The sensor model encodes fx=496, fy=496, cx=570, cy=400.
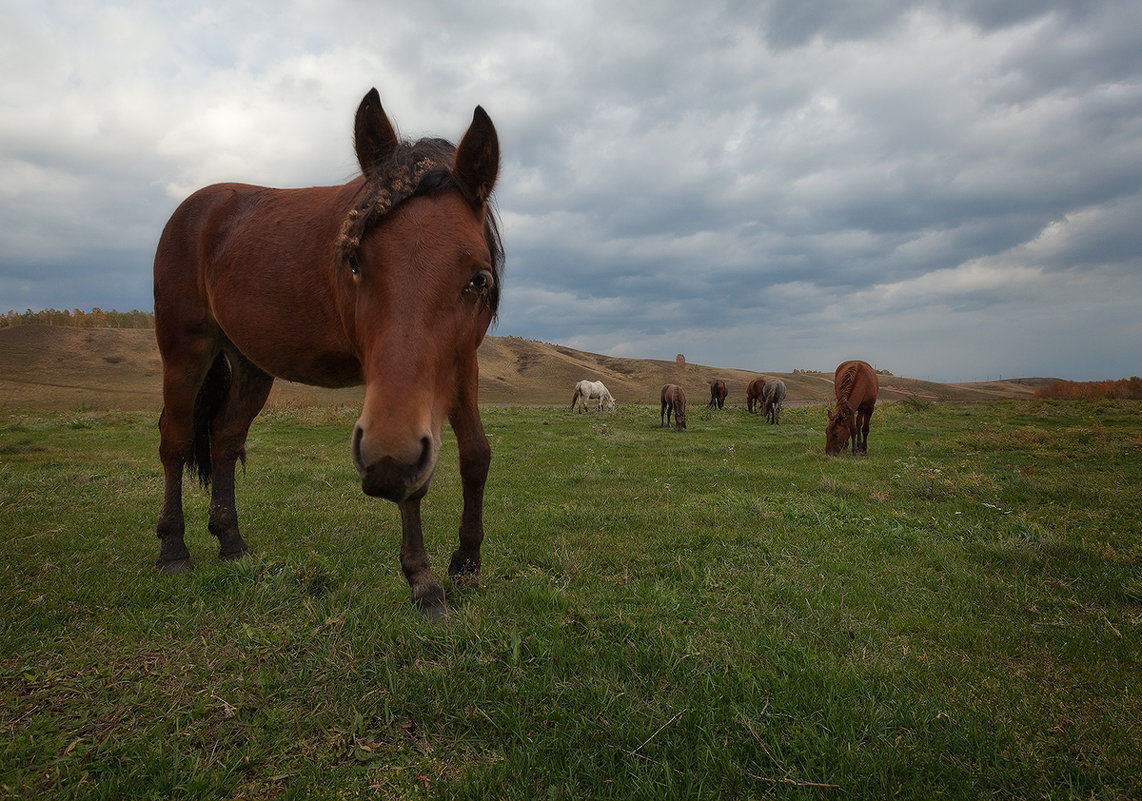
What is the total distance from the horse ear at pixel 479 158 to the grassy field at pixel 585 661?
101 inches

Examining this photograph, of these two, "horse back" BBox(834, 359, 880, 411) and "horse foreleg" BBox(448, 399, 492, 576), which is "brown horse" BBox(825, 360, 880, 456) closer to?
"horse back" BBox(834, 359, 880, 411)

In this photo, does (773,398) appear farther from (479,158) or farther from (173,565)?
(173,565)

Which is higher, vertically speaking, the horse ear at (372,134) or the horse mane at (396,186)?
the horse ear at (372,134)

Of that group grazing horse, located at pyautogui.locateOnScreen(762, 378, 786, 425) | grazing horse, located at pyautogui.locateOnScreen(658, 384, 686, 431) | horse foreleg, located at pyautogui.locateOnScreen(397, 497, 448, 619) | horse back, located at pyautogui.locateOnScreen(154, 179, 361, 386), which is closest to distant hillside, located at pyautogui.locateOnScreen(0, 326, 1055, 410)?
grazing horse, located at pyautogui.locateOnScreen(658, 384, 686, 431)

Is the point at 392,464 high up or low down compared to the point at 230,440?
up

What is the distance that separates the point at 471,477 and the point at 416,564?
0.69 m

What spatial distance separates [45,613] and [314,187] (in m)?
3.43

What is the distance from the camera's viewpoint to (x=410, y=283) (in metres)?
2.46

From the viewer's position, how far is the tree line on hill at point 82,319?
88.5 meters

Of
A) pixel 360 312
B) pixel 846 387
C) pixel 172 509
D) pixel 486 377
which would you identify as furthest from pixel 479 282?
pixel 486 377

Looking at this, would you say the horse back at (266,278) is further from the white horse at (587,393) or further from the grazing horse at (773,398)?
the white horse at (587,393)

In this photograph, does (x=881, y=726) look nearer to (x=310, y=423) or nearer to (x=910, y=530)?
(x=910, y=530)

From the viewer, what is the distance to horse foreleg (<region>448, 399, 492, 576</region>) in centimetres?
349

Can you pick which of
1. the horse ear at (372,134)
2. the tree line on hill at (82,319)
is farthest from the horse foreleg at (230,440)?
the tree line on hill at (82,319)
